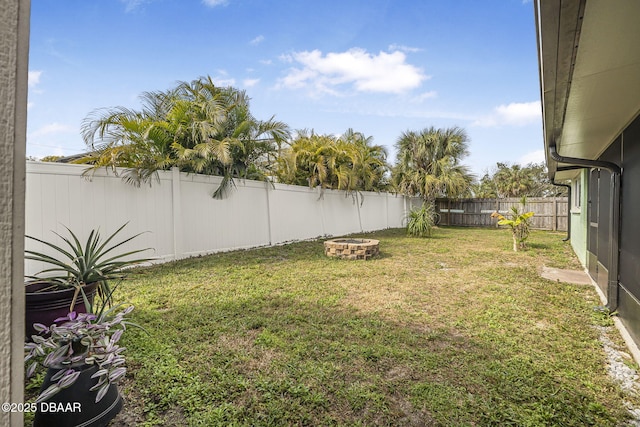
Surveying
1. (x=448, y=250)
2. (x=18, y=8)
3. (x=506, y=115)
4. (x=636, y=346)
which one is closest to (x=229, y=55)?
(x=448, y=250)

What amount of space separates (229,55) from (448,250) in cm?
780

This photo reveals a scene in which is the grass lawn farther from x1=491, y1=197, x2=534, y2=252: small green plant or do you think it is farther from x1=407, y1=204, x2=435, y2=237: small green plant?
x1=407, y1=204, x2=435, y2=237: small green plant

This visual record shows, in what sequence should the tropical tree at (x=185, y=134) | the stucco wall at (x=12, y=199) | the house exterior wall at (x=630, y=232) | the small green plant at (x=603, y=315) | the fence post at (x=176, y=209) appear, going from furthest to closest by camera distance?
the fence post at (x=176, y=209)
the tropical tree at (x=185, y=134)
the small green plant at (x=603, y=315)
the house exterior wall at (x=630, y=232)
the stucco wall at (x=12, y=199)

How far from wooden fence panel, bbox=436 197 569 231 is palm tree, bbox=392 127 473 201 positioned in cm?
204

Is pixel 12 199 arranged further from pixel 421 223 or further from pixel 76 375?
pixel 421 223

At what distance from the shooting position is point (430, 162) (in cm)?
1470

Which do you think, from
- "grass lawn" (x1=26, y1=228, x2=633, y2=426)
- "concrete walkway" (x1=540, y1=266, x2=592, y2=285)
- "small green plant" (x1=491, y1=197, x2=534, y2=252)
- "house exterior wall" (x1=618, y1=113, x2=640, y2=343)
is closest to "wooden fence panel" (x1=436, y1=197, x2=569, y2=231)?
"small green plant" (x1=491, y1=197, x2=534, y2=252)

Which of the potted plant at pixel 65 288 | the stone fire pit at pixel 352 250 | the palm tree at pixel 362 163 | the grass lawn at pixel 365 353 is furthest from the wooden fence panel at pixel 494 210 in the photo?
the potted plant at pixel 65 288

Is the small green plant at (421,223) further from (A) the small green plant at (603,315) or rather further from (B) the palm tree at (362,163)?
(A) the small green plant at (603,315)

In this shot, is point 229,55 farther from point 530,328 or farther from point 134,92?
point 530,328

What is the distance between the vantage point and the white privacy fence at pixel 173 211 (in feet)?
13.6

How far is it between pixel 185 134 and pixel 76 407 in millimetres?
5326

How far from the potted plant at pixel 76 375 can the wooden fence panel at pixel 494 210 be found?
16.0 m

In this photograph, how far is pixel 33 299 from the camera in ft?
6.77
